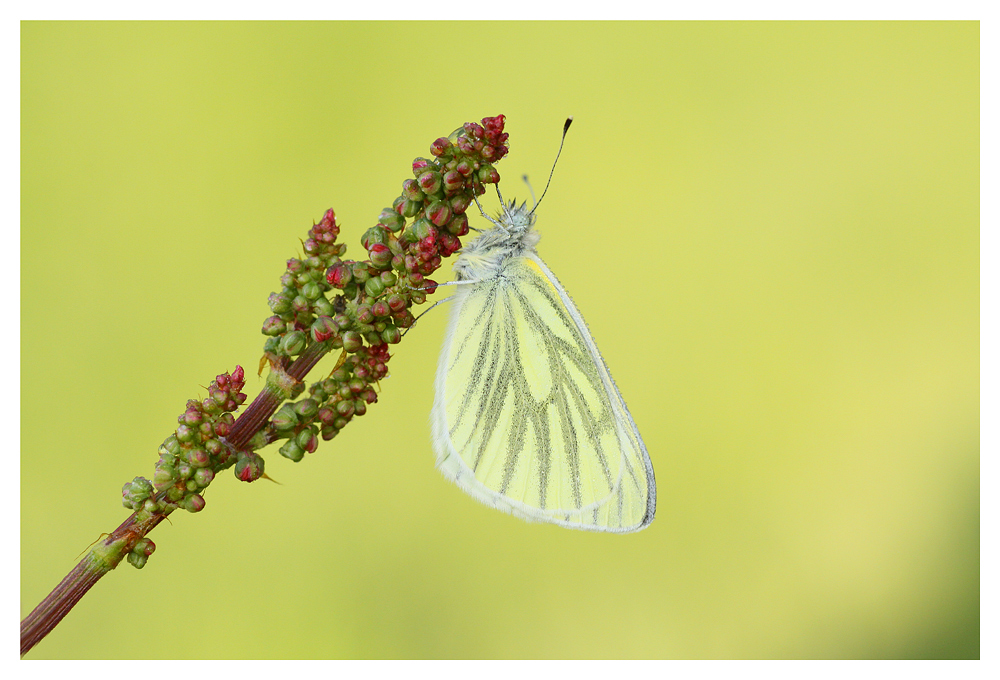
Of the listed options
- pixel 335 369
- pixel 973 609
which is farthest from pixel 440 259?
pixel 973 609

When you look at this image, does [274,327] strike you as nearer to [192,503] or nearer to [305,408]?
[305,408]

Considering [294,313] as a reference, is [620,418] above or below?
above

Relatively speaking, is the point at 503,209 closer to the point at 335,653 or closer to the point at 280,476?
the point at 280,476

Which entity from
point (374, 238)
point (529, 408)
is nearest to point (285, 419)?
point (374, 238)

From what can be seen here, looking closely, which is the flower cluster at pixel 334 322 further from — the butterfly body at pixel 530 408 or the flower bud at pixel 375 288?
the butterfly body at pixel 530 408

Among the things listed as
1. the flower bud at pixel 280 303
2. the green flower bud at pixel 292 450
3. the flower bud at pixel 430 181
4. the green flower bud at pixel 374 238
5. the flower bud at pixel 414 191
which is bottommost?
the green flower bud at pixel 292 450

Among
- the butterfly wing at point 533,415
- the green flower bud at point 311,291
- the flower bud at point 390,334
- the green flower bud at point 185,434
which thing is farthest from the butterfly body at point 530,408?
the green flower bud at point 185,434
